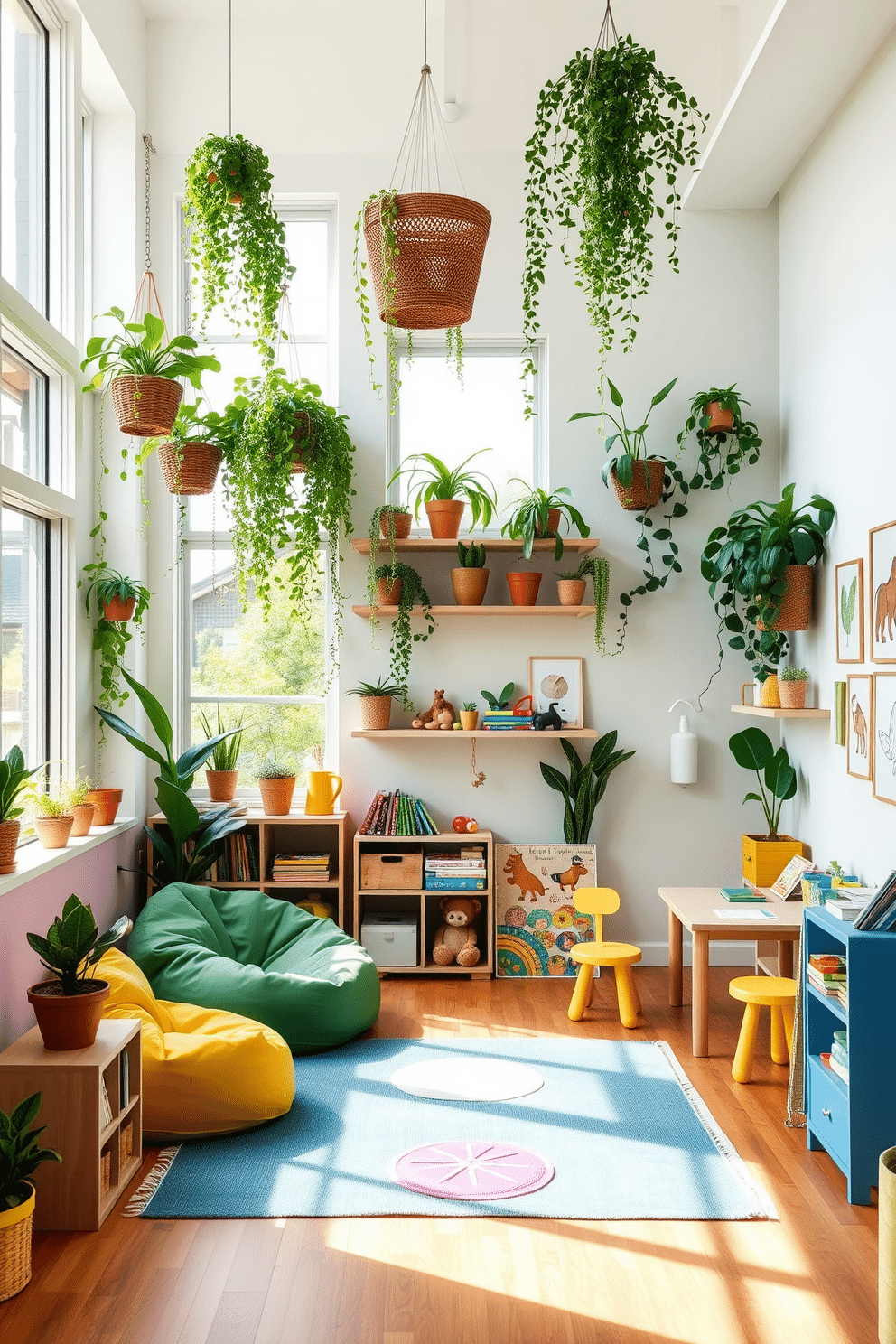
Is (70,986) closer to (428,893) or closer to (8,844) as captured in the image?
(8,844)

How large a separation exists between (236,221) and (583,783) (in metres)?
2.85

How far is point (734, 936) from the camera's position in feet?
12.3

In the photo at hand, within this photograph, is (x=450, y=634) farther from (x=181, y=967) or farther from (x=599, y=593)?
(x=181, y=967)

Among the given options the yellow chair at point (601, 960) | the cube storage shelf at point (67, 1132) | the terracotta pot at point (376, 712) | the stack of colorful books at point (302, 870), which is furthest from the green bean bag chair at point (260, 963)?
the cube storage shelf at point (67, 1132)

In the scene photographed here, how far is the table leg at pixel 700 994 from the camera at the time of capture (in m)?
3.79

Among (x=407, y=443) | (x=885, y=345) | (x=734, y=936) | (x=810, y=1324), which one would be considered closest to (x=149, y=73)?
(x=407, y=443)

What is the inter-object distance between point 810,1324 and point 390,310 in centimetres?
299

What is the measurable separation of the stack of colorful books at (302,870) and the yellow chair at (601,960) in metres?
1.21

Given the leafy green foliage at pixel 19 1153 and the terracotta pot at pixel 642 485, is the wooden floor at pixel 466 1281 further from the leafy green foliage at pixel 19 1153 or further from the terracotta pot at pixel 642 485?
the terracotta pot at pixel 642 485

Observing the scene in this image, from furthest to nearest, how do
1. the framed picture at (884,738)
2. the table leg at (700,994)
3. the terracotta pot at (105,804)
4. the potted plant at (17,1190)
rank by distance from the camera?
the terracotta pot at (105,804)
the table leg at (700,994)
the framed picture at (884,738)
the potted plant at (17,1190)

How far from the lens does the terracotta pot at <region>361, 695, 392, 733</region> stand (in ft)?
16.3

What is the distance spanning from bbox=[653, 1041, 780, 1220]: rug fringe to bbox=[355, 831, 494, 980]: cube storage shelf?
1.11 m

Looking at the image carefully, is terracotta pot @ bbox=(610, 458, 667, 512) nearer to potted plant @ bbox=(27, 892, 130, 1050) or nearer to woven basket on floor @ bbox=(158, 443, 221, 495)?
woven basket on floor @ bbox=(158, 443, 221, 495)

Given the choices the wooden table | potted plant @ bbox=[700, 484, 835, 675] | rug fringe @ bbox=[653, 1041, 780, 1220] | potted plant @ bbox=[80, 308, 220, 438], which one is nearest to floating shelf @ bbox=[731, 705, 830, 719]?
potted plant @ bbox=[700, 484, 835, 675]
